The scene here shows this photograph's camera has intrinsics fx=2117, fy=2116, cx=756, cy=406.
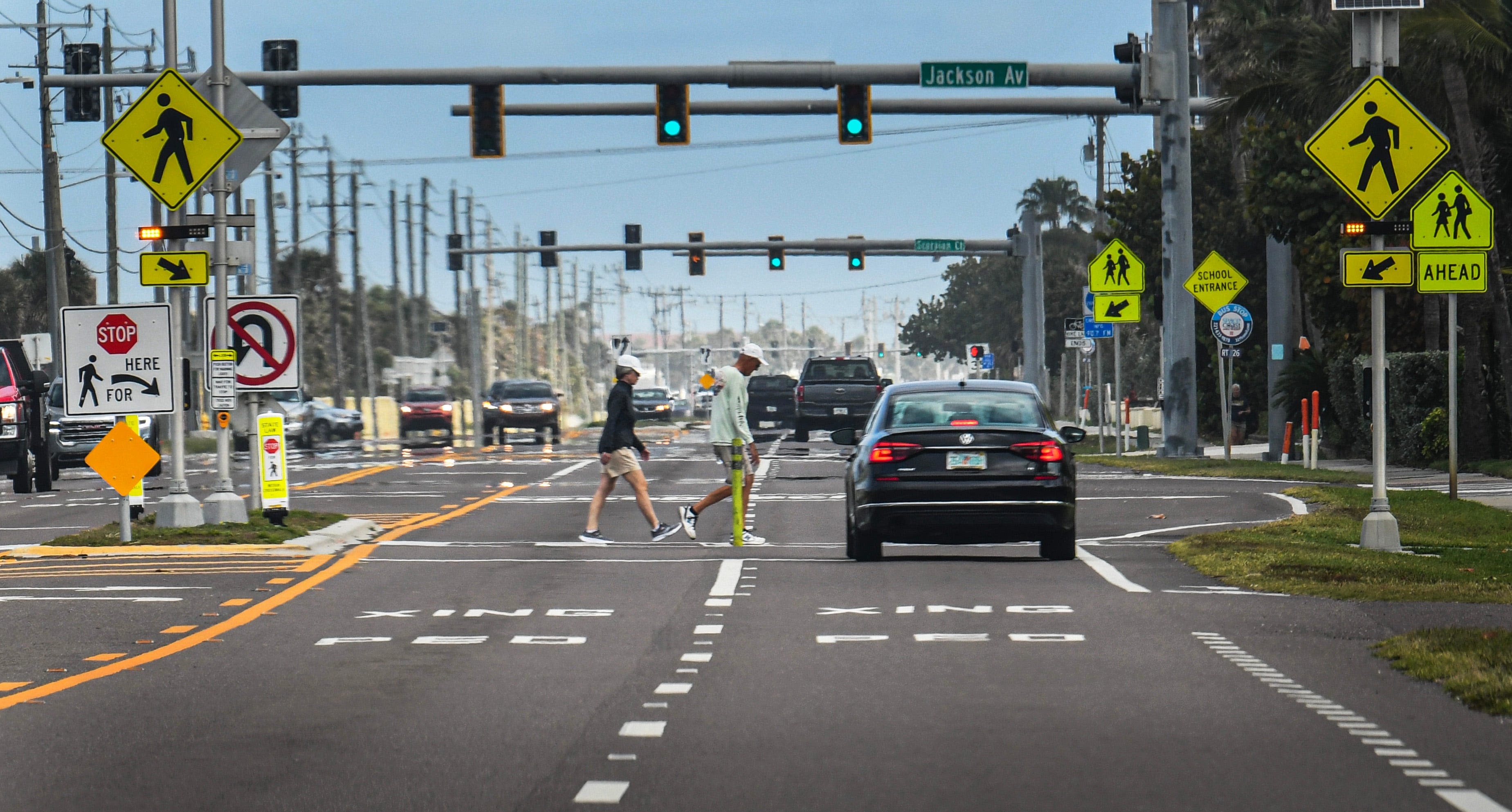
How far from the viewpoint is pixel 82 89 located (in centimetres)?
3359

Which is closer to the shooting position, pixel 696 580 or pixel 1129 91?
pixel 696 580

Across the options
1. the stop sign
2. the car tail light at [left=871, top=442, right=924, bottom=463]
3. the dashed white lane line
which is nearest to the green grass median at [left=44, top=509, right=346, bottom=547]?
the stop sign

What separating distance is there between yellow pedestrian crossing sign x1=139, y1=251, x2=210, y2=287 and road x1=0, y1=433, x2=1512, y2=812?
286cm

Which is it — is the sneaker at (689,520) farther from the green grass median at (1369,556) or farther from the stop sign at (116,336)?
the stop sign at (116,336)

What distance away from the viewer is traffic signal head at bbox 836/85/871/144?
30.3 m

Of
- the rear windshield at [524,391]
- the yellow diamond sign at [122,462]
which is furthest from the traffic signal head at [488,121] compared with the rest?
the rear windshield at [524,391]

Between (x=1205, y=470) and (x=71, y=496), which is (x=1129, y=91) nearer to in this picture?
(x=1205, y=470)

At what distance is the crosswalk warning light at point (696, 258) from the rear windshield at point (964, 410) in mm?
37292

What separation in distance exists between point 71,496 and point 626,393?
525 inches

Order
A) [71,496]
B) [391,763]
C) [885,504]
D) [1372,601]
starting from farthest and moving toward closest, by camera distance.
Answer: [71,496]
[885,504]
[1372,601]
[391,763]

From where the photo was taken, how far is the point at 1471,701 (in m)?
9.22

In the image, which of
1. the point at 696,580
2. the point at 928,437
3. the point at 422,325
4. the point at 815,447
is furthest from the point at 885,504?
the point at 422,325

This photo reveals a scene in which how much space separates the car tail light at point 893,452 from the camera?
54.1 ft

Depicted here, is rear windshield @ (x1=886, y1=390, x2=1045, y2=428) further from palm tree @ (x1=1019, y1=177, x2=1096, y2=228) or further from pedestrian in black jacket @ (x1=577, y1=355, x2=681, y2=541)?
palm tree @ (x1=1019, y1=177, x2=1096, y2=228)
